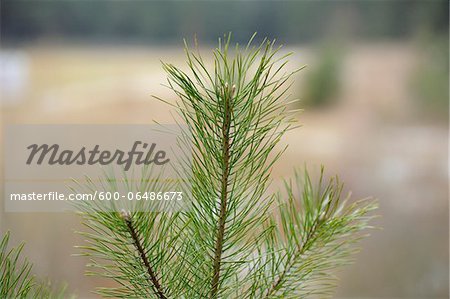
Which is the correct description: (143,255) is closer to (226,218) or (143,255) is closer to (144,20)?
(226,218)

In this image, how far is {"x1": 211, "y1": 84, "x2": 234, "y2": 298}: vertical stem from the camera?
0.90 feet

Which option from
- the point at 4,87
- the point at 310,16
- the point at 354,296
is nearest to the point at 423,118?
the point at 310,16

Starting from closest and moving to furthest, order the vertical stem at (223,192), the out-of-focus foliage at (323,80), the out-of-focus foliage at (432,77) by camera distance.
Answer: the vertical stem at (223,192), the out-of-focus foliage at (432,77), the out-of-focus foliage at (323,80)

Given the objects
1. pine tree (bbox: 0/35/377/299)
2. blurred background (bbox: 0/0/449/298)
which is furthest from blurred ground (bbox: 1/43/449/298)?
pine tree (bbox: 0/35/377/299)

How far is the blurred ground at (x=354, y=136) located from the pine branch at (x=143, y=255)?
5.40 feet

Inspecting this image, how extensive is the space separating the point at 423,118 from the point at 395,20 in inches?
23.3

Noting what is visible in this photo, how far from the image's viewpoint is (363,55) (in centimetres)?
322

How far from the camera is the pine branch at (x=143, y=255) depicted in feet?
0.96

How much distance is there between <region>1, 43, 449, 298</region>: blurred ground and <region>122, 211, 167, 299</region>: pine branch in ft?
5.40

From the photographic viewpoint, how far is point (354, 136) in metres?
3.21

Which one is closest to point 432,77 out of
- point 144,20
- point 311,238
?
point 144,20

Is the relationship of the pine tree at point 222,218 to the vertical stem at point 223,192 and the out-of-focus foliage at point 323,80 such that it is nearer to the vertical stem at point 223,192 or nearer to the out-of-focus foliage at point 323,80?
the vertical stem at point 223,192

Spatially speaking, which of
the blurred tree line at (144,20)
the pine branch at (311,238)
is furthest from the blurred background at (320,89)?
the pine branch at (311,238)

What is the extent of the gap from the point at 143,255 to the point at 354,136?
299 cm
